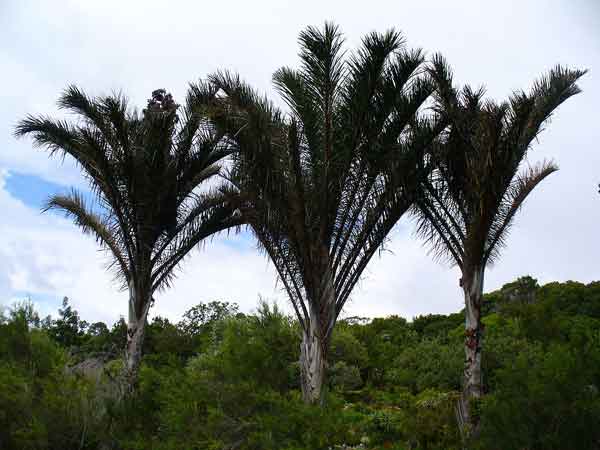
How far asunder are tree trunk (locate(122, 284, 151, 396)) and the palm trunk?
142 inches

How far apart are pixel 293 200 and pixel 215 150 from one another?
3214 mm

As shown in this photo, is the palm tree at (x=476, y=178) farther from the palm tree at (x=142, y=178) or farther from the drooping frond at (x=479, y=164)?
the palm tree at (x=142, y=178)

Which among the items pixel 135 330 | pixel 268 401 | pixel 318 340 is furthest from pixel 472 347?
pixel 135 330

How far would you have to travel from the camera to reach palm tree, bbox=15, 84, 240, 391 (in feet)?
37.0

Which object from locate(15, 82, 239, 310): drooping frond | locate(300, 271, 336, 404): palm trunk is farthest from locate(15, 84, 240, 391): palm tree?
locate(300, 271, 336, 404): palm trunk

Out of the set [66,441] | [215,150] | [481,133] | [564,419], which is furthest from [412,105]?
[66,441]

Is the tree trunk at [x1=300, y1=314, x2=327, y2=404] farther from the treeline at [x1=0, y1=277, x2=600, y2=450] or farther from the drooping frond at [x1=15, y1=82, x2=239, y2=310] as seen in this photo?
the drooping frond at [x1=15, y1=82, x2=239, y2=310]

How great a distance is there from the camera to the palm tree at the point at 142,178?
11.3m

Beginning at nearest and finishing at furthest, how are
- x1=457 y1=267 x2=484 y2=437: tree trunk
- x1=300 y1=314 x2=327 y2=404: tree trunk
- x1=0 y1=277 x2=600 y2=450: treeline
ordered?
x1=0 y1=277 x2=600 y2=450: treeline
x1=300 y1=314 x2=327 y2=404: tree trunk
x1=457 y1=267 x2=484 y2=437: tree trunk

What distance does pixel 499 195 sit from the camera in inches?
385

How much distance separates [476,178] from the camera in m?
9.58

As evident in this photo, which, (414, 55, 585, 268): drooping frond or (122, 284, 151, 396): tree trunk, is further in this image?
(122, 284, 151, 396): tree trunk

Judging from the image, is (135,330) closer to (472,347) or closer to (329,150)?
(329,150)

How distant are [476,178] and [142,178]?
603cm
